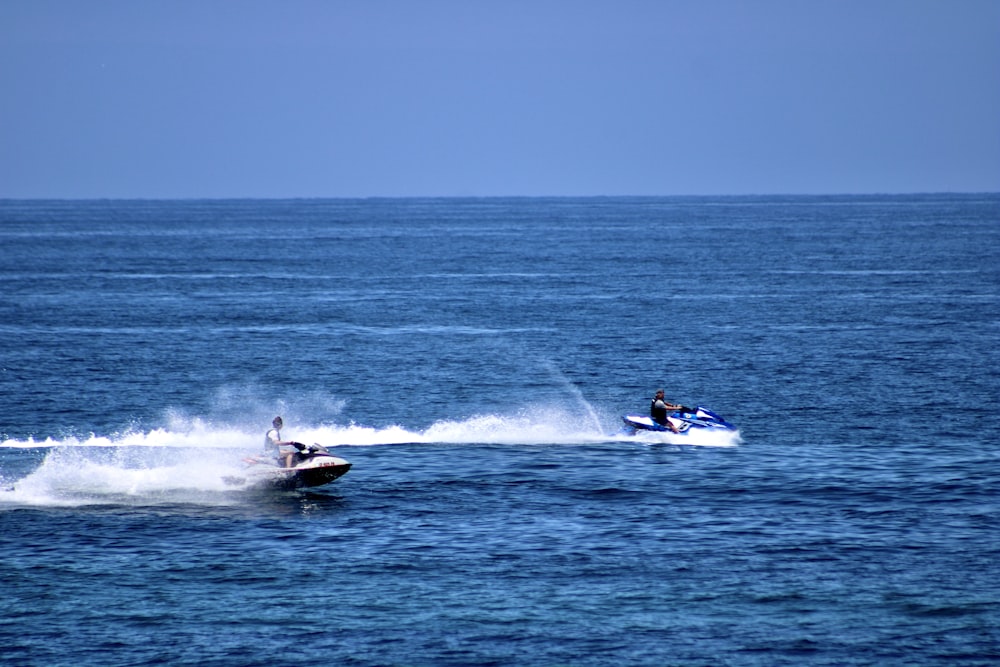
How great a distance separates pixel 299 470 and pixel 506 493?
20.9 feet

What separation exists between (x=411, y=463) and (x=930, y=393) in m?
25.9

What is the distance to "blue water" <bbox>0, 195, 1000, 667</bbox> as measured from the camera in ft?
92.7

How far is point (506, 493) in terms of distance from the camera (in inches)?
1581

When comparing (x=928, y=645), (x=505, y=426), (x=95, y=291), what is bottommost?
(x=928, y=645)

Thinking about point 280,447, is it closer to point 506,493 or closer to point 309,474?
point 309,474

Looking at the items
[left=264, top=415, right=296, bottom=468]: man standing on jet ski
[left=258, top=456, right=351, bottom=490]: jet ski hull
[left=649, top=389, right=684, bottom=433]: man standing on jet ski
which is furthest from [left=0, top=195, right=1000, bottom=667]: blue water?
[left=264, top=415, right=296, bottom=468]: man standing on jet ski

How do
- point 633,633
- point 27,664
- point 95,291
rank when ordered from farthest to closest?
point 95,291, point 633,633, point 27,664

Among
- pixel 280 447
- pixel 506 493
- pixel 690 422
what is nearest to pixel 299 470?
pixel 280 447

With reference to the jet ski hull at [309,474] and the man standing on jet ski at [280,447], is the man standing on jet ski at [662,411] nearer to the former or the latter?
the jet ski hull at [309,474]

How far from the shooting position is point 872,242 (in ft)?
587

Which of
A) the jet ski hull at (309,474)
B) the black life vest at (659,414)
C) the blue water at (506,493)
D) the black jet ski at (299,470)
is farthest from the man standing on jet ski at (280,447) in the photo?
the black life vest at (659,414)

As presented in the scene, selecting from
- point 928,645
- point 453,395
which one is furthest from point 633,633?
point 453,395

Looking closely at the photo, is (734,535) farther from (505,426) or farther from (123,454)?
(123,454)

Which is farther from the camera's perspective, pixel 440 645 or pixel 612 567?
pixel 612 567
